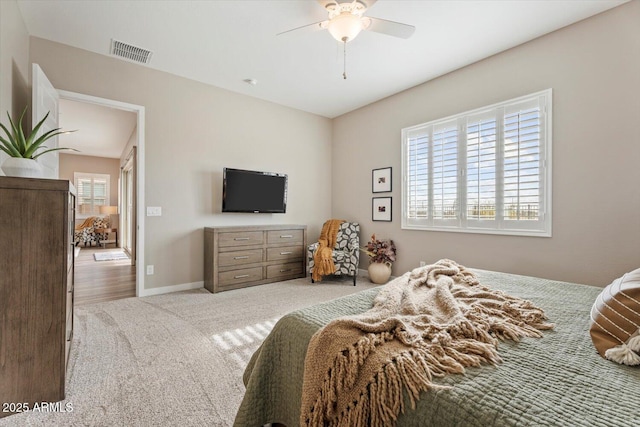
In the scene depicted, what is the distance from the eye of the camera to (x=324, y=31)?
293 centimetres

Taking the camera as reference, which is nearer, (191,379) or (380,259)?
(191,379)

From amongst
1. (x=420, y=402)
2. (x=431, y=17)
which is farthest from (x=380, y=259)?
(x=420, y=402)

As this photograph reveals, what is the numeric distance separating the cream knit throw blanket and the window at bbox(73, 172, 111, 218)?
420 inches

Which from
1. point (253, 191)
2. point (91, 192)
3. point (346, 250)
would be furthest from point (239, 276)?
point (91, 192)

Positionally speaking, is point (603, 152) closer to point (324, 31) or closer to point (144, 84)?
point (324, 31)

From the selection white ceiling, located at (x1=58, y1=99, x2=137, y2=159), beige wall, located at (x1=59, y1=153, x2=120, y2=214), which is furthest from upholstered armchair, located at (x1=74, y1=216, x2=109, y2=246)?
white ceiling, located at (x1=58, y1=99, x2=137, y2=159)

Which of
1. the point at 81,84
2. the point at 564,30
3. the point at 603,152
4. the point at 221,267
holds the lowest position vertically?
the point at 221,267

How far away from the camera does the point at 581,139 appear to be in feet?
9.07

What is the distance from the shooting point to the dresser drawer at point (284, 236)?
4355 millimetres

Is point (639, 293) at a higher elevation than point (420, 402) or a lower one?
higher

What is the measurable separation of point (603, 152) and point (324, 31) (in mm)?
2813

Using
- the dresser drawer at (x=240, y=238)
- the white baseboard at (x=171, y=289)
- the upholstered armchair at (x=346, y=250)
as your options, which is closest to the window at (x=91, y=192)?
the white baseboard at (x=171, y=289)

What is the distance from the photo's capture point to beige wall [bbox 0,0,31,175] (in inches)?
86.4

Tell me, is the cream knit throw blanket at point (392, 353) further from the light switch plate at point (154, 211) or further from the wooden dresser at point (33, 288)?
the light switch plate at point (154, 211)
